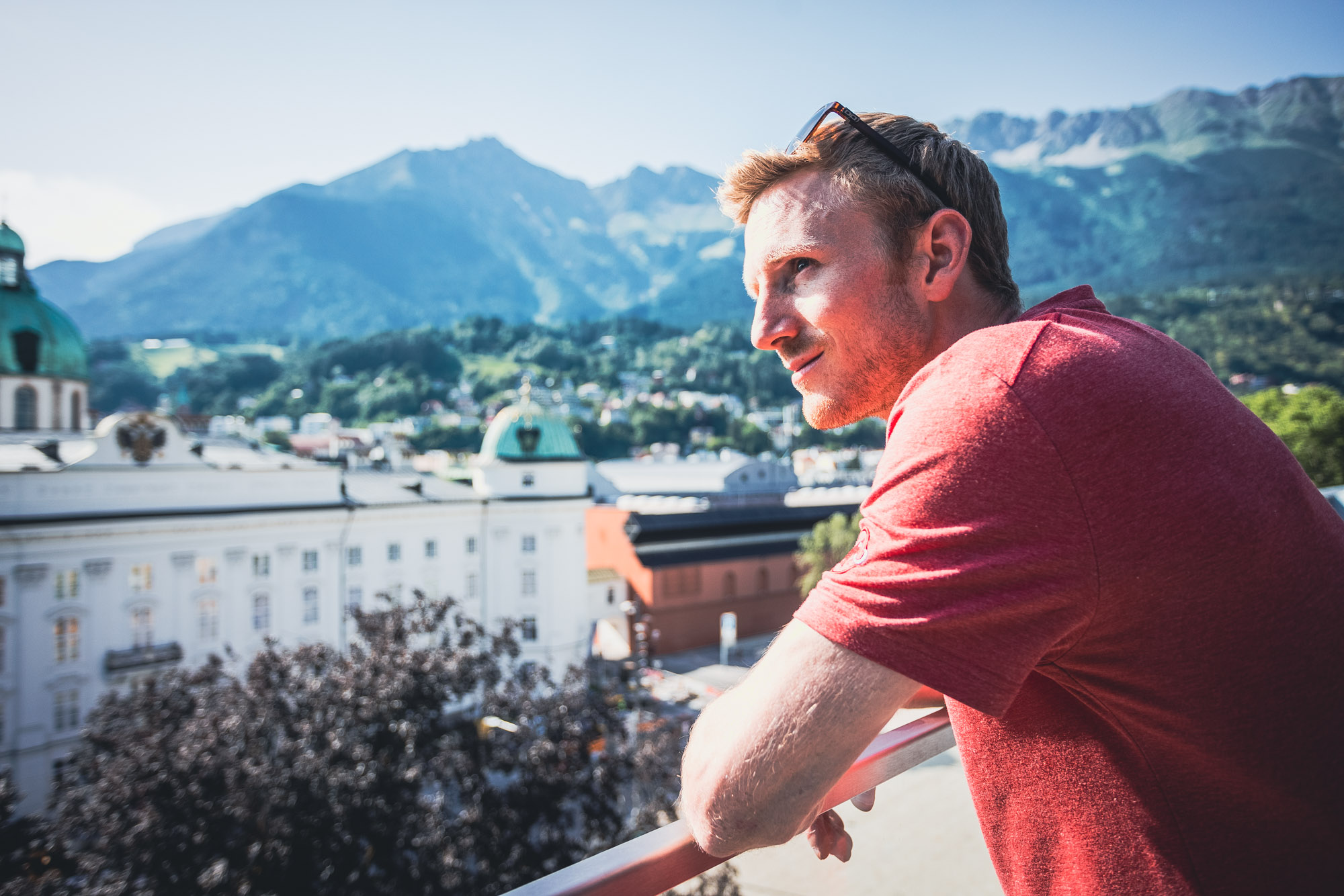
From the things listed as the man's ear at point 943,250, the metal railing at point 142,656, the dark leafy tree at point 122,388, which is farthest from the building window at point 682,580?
the dark leafy tree at point 122,388

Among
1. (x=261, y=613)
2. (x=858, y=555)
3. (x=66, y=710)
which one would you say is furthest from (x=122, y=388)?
(x=858, y=555)

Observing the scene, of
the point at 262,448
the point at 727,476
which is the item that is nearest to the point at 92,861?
the point at 262,448

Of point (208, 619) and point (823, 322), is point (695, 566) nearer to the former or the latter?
point (208, 619)

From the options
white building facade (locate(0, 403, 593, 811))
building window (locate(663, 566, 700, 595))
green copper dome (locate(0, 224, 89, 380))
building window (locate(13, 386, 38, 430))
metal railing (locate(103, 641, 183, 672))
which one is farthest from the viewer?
building window (locate(13, 386, 38, 430))

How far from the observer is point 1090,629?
94 centimetres

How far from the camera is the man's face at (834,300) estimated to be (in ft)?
4.56

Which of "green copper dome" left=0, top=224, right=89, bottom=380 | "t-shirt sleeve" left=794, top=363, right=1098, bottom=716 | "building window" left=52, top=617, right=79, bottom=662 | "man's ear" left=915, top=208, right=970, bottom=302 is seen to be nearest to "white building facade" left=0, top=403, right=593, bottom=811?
"building window" left=52, top=617, right=79, bottom=662

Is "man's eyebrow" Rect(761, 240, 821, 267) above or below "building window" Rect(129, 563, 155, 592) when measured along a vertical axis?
above

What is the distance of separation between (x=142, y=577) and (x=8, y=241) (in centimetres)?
2454

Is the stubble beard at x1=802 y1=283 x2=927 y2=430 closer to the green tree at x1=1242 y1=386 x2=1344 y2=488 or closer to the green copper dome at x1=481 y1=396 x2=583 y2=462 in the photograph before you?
the green copper dome at x1=481 y1=396 x2=583 y2=462

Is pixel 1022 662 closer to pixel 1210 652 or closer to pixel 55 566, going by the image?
pixel 1210 652

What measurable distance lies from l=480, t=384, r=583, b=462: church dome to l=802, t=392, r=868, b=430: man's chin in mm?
32587

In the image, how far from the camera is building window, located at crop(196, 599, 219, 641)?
2644cm

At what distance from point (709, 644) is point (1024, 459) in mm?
36342
